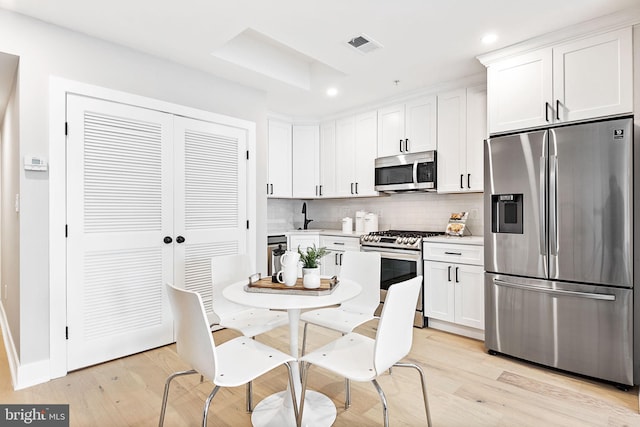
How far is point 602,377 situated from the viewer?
234cm

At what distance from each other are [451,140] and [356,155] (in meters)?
1.28

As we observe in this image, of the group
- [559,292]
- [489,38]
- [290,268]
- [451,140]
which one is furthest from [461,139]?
[290,268]

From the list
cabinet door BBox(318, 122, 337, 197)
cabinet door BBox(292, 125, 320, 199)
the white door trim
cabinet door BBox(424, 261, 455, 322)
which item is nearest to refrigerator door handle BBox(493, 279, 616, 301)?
cabinet door BBox(424, 261, 455, 322)

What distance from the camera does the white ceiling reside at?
2.26m

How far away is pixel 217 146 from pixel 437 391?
2769 mm

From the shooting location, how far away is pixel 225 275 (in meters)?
2.57

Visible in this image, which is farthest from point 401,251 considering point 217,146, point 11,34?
point 11,34

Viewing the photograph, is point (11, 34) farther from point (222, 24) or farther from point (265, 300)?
point (265, 300)

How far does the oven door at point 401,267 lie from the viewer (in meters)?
3.51

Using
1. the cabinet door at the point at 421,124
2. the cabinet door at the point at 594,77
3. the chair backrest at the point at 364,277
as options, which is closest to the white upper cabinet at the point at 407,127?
the cabinet door at the point at 421,124

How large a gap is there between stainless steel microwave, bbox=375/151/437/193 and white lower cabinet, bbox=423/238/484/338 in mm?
739

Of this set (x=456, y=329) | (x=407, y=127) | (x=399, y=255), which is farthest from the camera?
(x=407, y=127)

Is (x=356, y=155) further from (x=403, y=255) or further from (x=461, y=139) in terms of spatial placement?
(x=403, y=255)

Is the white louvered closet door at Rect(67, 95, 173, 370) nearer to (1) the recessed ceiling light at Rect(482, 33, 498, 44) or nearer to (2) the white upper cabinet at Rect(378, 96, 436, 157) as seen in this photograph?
(2) the white upper cabinet at Rect(378, 96, 436, 157)
